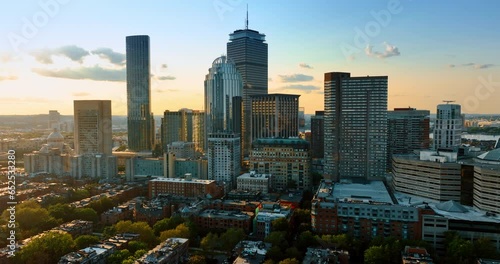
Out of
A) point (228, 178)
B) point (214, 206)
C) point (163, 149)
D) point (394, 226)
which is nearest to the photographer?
point (394, 226)

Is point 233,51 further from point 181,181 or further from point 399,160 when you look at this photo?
point 399,160

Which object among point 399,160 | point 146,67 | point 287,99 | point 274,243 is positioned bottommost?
point 274,243

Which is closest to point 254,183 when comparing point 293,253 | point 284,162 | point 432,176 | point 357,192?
point 284,162

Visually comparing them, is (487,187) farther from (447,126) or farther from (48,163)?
(48,163)

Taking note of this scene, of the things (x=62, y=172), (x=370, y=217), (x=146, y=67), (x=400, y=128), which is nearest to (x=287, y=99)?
(x=400, y=128)

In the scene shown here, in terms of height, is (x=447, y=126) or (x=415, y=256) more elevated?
(x=447, y=126)

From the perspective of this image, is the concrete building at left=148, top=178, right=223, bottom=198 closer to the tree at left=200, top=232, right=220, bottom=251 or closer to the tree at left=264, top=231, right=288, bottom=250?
the tree at left=200, top=232, right=220, bottom=251

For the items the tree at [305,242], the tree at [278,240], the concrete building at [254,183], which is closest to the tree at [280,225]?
the tree at [278,240]
